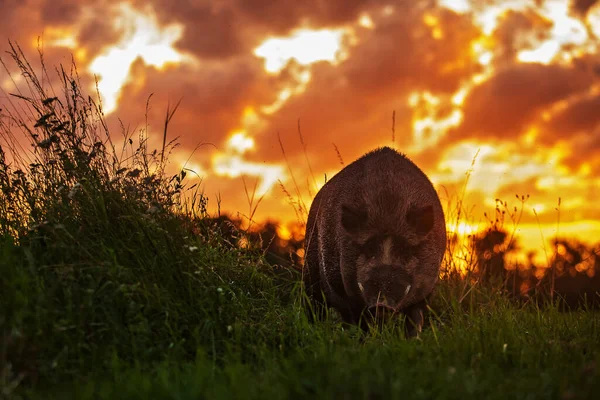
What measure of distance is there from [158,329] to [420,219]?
304 centimetres

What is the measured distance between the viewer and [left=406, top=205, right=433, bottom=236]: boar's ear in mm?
7023

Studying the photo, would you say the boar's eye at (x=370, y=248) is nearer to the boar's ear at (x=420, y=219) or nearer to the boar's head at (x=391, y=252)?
the boar's head at (x=391, y=252)

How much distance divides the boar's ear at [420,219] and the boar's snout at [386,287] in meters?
0.51

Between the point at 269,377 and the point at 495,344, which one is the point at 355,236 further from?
the point at 269,377

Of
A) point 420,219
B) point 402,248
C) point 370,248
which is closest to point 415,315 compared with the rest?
point 402,248

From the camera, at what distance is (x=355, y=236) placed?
713 centimetres

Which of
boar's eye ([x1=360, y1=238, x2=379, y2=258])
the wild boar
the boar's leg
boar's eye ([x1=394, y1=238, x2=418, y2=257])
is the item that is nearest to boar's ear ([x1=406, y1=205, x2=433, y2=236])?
the wild boar

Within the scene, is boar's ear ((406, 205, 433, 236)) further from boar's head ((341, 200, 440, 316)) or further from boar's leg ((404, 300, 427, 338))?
boar's leg ((404, 300, 427, 338))

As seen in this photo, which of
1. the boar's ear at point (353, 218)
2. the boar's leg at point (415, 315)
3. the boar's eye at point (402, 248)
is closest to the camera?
the boar's eye at point (402, 248)

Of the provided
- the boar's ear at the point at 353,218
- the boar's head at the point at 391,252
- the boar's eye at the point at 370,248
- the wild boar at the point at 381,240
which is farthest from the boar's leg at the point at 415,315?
the boar's ear at the point at 353,218

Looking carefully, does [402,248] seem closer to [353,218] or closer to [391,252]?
[391,252]

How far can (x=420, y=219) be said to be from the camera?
23.1 feet

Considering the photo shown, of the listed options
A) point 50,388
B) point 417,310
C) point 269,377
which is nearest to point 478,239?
point 417,310

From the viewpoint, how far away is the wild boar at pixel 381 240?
6.74 m
